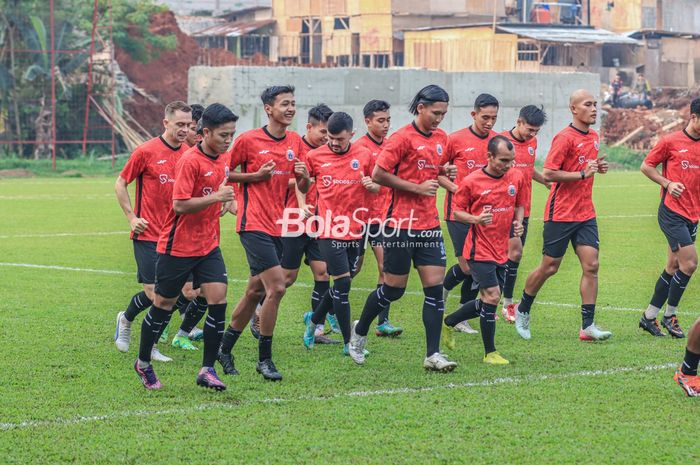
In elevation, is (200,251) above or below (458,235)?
above

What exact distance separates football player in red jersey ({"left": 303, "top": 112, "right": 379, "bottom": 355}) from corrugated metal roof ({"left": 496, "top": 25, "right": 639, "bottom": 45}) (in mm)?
44065

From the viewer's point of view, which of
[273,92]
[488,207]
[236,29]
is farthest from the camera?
[236,29]

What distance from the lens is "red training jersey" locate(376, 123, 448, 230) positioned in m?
9.70

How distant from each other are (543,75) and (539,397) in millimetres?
37841

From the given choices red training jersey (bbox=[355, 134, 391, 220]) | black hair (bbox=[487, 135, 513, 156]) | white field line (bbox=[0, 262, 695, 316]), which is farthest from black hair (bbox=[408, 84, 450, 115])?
white field line (bbox=[0, 262, 695, 316])

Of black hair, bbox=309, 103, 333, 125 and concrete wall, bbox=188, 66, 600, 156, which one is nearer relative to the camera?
black hair, bbox=309, 103, 333, 125

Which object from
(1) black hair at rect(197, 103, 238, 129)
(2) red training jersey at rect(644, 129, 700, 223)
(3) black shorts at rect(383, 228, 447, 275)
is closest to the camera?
(1) black hair at rect(197, 103, 238, 129)

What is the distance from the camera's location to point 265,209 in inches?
379

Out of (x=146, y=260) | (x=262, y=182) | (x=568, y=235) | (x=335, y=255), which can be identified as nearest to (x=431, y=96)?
(x=262, y=182)

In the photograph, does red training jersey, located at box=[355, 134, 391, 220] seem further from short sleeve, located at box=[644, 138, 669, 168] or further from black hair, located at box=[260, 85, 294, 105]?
short sleeve, located at box=[644, 138, 669, 168]

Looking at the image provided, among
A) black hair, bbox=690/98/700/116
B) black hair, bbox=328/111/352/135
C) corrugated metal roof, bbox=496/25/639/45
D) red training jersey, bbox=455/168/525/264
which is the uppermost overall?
corrugated metal roof, bbox=496/25/639/45

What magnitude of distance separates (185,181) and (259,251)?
3.32 feet

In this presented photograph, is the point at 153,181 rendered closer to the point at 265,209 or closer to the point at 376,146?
the point at 265,209

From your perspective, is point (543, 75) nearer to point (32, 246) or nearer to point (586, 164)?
point (32, 246)
